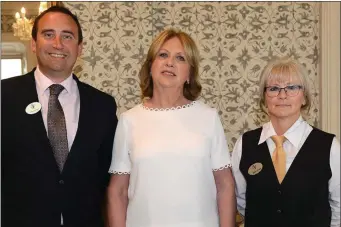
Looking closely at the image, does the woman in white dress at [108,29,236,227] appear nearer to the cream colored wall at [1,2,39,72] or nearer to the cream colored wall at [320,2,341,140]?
the cream colored wall at [320,2,341,140]

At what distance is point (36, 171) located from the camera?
2.06 metres

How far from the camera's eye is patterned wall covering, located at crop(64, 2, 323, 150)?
3512 millimetres

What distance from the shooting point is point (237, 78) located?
11.7 ft

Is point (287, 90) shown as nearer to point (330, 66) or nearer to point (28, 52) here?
point (330, 66)

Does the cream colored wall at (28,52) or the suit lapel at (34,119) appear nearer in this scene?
the suit lapel at (34,119)

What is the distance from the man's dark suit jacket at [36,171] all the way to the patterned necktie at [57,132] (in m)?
0.03

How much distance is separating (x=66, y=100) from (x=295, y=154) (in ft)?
3.37

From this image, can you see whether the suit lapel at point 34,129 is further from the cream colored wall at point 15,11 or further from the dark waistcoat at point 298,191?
the cream colored wall at point 15,11

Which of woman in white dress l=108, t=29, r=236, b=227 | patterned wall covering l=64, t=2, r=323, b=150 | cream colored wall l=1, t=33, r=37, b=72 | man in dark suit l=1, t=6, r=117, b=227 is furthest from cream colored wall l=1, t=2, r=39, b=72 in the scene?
woman in white dress l=108, t=29, r=236, b=227

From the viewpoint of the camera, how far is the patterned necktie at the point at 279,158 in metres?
2.13

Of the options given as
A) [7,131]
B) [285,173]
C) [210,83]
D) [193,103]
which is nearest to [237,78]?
[210,83]

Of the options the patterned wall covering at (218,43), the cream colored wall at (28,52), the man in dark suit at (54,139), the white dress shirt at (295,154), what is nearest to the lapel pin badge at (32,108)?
the man in dark suit at (54,139)

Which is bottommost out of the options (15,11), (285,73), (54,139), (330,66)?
(54,139)

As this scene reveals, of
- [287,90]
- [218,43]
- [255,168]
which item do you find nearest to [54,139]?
[255,168]
